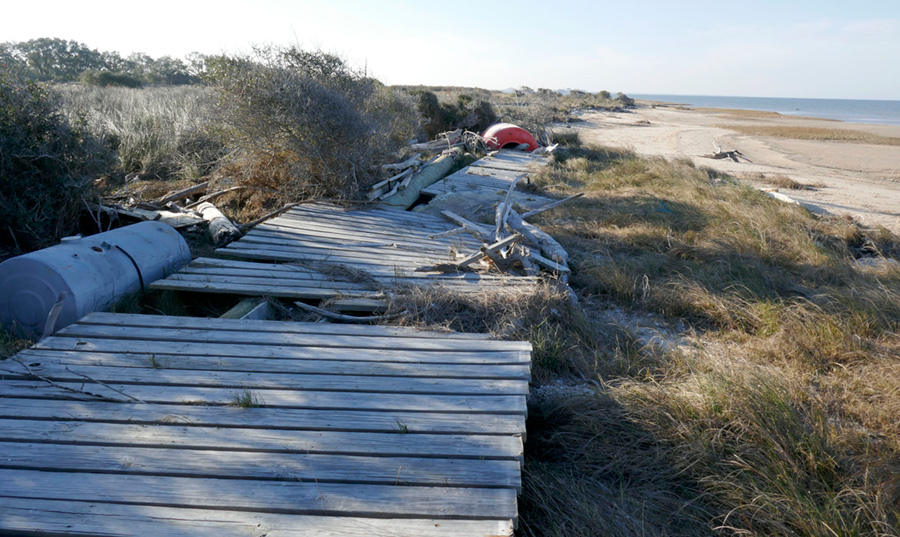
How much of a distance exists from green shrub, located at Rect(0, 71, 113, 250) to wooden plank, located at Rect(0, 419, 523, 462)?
320cm

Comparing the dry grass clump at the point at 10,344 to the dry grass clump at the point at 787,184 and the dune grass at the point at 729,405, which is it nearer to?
the dune grass at the point at 729,405

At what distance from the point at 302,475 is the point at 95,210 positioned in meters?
5.16

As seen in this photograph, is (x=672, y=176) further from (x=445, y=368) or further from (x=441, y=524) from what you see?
(x=441, y=524)

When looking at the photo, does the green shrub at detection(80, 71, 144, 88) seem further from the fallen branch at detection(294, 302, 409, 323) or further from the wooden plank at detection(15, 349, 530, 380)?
the wooden plank at detection(15, 349, 530, 380)

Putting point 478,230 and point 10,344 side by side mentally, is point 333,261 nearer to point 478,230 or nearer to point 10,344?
point 478,230

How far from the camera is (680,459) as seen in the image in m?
2.68

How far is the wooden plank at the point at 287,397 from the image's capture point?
2.71 metres

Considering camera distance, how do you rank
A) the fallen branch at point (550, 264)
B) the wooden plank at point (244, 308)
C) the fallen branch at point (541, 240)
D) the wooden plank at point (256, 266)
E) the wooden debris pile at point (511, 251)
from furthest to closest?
the fallen branch at point (541, 240) < the fallen branch at point (550, 264) < the wooden debris pile at point (511, 251) < the wooden plank at point (256, 266) < the wooden plank at point (244, 308)

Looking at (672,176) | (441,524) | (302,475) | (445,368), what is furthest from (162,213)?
(672,176)

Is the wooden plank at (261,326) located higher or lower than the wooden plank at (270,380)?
higher

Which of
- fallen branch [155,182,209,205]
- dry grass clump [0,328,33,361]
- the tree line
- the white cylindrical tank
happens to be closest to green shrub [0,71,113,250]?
the white cylindrical tank

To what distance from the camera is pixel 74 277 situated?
3.72 metres

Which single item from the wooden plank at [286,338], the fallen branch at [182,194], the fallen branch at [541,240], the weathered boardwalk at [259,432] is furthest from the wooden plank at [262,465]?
the fallen branch at [182,194]

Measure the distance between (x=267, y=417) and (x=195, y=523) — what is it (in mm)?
660
